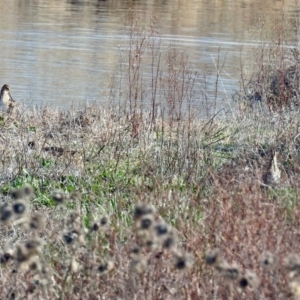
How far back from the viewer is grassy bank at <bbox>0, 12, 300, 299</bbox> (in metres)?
3.43

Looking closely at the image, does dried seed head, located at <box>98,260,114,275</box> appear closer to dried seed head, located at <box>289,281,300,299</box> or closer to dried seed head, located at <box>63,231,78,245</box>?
dried seed head, located at <box>63,231,78,245</box>

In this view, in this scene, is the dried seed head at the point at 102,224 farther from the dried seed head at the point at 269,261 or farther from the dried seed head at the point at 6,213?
the dried seed head at the point at 269,261

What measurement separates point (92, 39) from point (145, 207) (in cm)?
1873

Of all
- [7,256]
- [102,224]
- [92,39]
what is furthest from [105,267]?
[92,39]

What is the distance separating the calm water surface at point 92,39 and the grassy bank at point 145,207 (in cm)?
363

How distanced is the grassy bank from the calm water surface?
3625 millimetres

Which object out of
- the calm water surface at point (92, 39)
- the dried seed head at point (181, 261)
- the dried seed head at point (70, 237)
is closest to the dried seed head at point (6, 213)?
the dried seed head at point (70, 237)

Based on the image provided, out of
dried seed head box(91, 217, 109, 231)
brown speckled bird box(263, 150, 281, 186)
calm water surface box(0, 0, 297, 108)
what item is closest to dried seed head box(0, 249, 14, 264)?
dried seed head box(91, 217, 109, 231)

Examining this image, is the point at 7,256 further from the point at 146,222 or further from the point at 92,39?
the point at 92,39

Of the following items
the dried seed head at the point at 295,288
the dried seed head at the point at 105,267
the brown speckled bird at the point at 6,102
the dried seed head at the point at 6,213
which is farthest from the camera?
the brown speckled bird at the point at 6,102

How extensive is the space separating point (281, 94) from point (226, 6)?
22.2 m

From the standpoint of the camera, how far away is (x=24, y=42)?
2053 cm

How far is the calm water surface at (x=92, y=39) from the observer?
1541cm

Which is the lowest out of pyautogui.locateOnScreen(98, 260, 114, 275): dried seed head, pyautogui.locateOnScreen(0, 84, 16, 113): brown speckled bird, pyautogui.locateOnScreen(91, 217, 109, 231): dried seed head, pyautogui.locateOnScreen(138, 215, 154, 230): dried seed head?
pyautogui.locateOnScreen(0, 84, 16, 113): brown speckled bird
